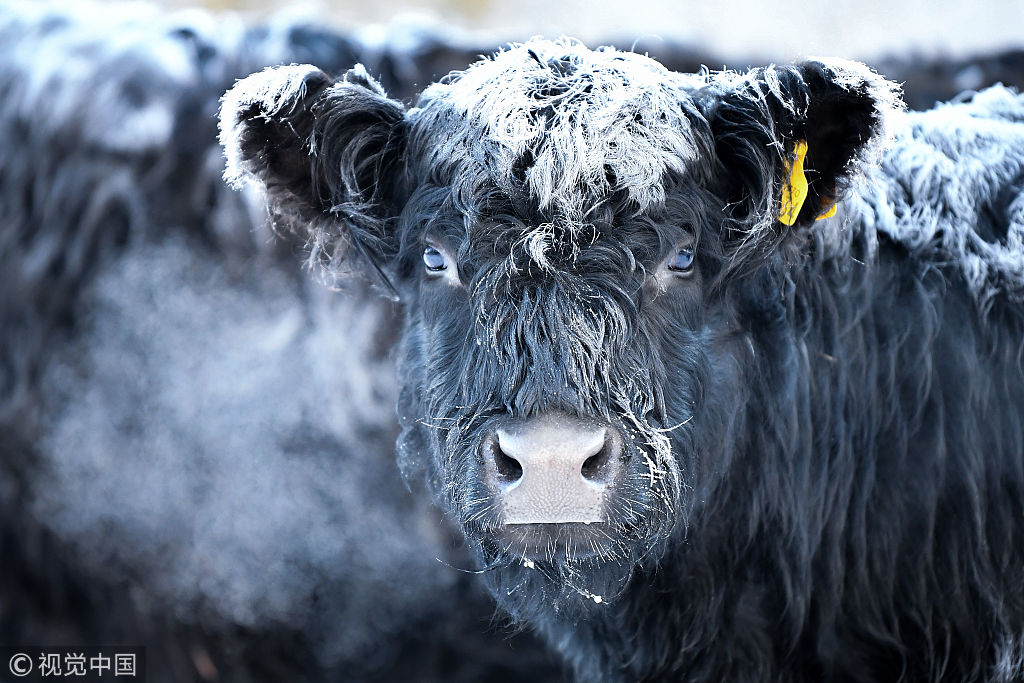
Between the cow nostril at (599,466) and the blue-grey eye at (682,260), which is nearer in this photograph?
the cow nostril at (599,466)

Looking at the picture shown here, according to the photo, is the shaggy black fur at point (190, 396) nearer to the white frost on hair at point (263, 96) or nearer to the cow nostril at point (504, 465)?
the white frost on hair at point (263, 96)

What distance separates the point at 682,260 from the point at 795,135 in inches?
16.5

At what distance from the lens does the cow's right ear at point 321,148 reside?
2.62m

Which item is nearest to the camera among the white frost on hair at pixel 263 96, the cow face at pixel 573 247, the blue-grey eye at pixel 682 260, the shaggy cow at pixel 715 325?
the cow face at pixel 573 247

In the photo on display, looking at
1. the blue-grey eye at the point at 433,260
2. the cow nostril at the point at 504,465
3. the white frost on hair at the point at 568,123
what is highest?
the white frost on hair at the point at 568,123

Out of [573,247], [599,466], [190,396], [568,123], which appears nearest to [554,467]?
[599,466]

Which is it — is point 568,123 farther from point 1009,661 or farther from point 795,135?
point 1009,661

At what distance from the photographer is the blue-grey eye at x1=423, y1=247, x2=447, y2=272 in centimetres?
257

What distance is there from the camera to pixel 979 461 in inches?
107

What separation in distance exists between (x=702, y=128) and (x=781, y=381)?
76 cm

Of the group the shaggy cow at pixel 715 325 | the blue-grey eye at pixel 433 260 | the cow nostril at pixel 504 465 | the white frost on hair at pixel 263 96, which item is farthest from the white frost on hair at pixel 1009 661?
the white frost on hair at pixel 263 96

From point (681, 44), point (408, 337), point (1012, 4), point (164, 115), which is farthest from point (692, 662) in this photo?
point (1012, 4)

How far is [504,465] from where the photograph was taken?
2227 mm

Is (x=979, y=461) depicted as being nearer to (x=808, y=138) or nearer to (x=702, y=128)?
(x=808, y=138)
